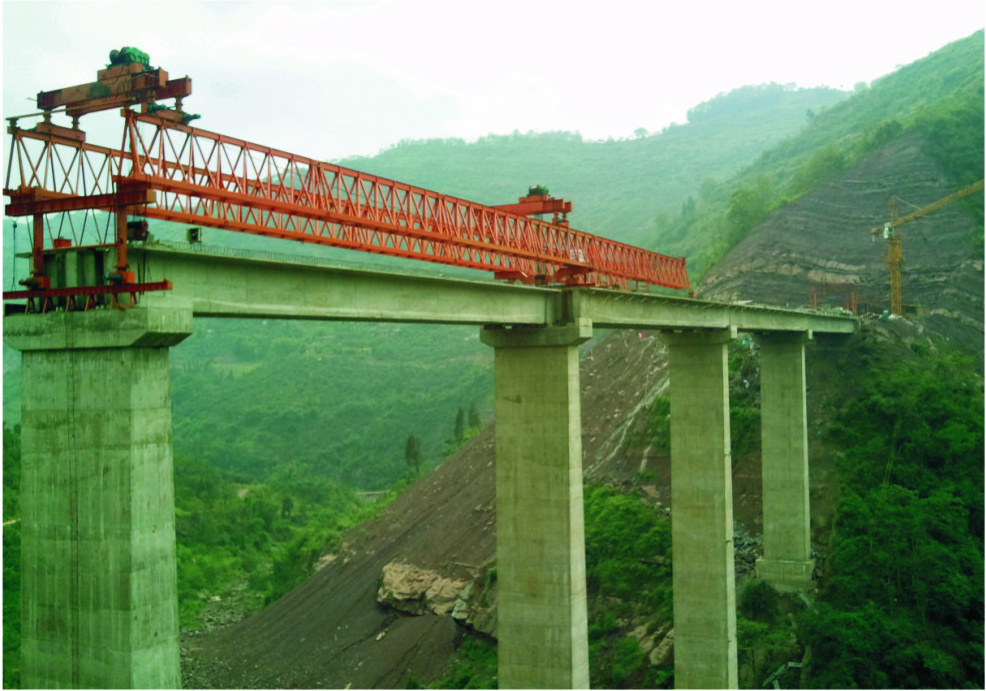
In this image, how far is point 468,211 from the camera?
22.6m

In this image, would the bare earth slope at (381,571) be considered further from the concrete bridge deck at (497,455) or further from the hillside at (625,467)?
the concrete bridge deck at (497,455)

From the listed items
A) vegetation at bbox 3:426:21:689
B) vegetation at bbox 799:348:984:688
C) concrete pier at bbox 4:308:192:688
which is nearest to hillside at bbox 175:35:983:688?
vegetation at bbox 799:348:984:688

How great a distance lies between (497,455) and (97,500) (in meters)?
12.4

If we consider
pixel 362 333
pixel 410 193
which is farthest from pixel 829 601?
Result: pixel 362 333

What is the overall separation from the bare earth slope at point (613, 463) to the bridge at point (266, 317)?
1169 cm

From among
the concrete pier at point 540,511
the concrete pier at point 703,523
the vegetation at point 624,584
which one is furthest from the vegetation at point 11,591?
the concrete pier at point 703,523

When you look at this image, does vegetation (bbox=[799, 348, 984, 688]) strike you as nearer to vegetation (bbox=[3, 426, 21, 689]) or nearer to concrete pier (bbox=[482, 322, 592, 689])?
concrete pier (bbox=[482, 322, 592, 689])

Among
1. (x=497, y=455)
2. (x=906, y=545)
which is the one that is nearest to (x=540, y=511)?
(x=497, y=455)

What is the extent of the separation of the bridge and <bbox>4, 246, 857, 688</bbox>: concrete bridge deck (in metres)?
0.04

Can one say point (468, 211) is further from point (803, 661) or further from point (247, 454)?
point (247, 454)

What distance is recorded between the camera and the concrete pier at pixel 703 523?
2967cm

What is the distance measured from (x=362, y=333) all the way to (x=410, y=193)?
130820 mm

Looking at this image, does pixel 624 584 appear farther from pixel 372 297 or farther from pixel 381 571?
pixel 372 297

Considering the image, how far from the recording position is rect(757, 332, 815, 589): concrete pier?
120ft
